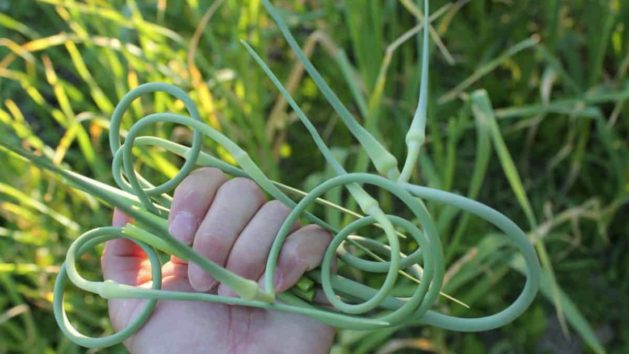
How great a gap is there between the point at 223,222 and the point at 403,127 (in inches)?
25.6

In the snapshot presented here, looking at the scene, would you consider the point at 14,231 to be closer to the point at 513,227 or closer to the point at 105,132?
the point at 105,132

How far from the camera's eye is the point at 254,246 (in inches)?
30.2

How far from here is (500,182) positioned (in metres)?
1.50

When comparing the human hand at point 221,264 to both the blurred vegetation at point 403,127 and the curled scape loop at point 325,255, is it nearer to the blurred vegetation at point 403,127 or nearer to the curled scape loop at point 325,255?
the curled scape loop at point 325,255

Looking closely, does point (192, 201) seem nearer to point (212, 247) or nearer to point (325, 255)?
point (212, 247)

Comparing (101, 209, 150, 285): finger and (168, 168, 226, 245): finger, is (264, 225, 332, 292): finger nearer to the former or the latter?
(168, 168, 226, 245): finger

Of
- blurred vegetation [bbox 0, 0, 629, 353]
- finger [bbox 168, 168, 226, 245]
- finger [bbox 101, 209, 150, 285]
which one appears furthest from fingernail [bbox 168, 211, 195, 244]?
blurred vegetation [bbox 0, 0, 629, 353]

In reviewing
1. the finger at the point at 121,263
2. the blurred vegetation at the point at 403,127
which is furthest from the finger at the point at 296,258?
the blurred vegetation at the point at 403,127

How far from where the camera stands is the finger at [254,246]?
0.77 m

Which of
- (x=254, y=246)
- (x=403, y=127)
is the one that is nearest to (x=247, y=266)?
(x=254, y=246)

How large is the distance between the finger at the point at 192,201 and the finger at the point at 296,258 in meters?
0.10

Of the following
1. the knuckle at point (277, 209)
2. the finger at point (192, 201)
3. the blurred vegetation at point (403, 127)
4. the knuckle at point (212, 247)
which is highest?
the finger at point (192, 201)

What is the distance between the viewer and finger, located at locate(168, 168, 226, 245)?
779 mm

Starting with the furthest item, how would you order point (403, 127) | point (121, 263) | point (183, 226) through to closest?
point (403, 127) < point (121, 263) < point (183, 226)
